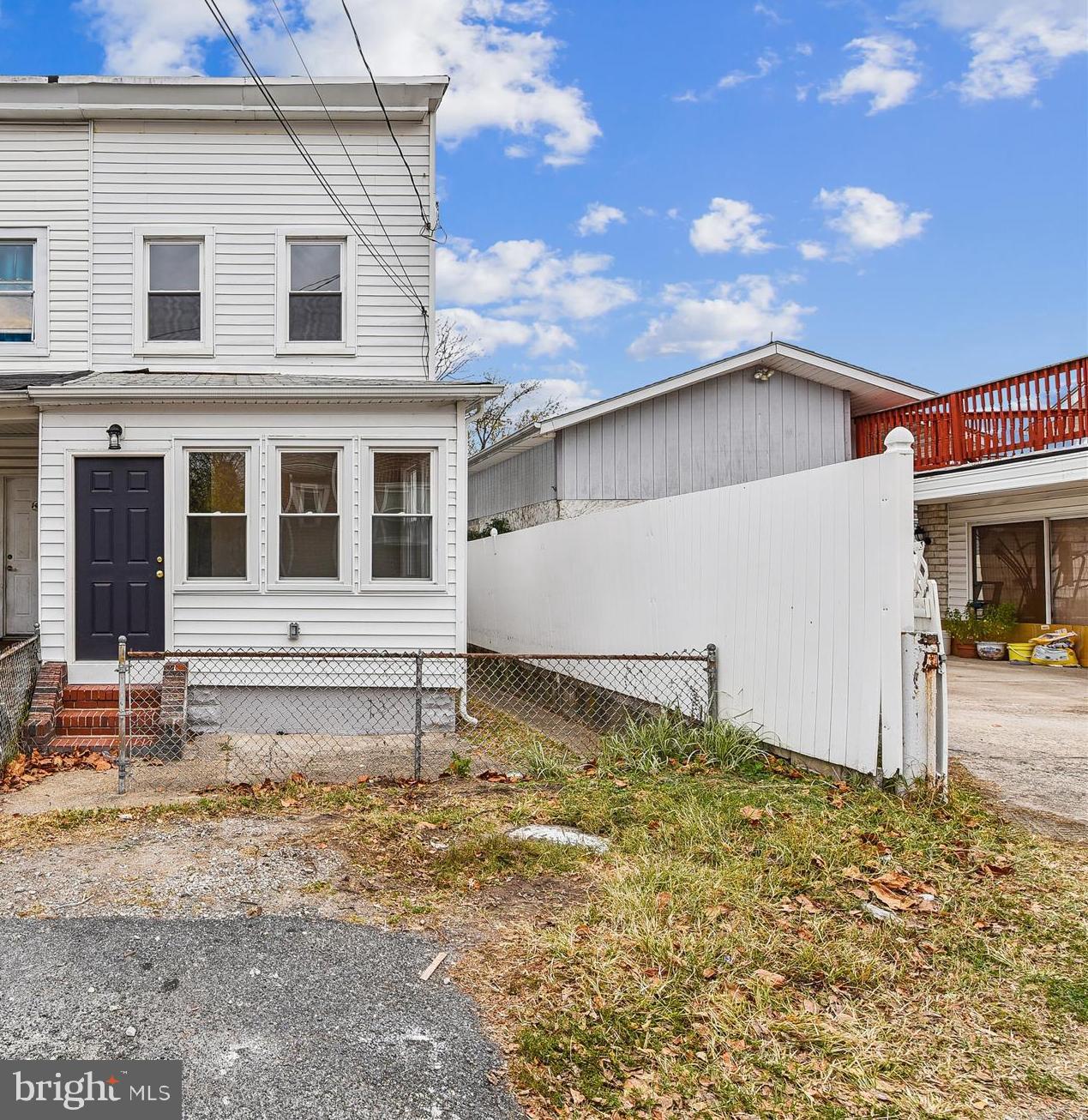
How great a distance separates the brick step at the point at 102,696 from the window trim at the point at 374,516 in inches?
89.8

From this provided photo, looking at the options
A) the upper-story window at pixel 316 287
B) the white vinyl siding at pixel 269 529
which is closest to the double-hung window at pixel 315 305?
the upper-story window at pixel 316 287

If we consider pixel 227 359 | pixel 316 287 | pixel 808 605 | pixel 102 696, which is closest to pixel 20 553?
pixel 102 696

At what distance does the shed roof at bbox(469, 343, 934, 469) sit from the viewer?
13.0 metres

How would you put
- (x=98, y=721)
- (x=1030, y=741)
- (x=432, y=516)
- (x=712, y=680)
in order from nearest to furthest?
(x=712, y=680) → (x=1030, y=741) → (x=98, y=721) → (x=432, y=516)

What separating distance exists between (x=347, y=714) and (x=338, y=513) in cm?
206

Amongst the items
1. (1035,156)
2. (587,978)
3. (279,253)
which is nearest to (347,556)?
(279,253)

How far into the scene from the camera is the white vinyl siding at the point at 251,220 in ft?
29.7

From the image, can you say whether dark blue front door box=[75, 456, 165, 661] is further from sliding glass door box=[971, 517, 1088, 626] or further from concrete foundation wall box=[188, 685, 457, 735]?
sliding glass door box=[971, 517, 1088, 626]

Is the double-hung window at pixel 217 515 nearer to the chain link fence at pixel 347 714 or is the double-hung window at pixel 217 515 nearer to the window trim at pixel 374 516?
the chain link fence at pixel 347 714

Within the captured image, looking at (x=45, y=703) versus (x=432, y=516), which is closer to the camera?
(x=45, y=703)

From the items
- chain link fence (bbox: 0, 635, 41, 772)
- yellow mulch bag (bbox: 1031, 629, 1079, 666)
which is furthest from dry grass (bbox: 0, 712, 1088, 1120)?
yellow mulch bag (bbox: 1031, 629, 1079, 666)

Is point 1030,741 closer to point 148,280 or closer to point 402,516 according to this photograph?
point 402,516

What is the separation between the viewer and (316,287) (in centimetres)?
920

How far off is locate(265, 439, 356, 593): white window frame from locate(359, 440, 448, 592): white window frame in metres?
0.13
